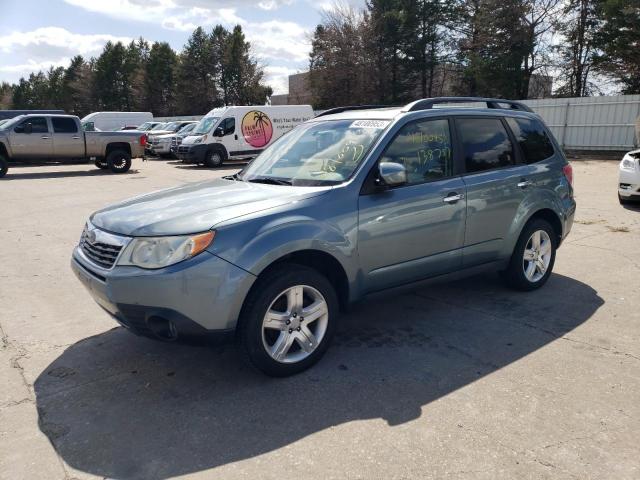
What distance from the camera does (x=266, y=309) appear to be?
10.9ft

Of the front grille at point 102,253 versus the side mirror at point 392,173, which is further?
the side mirror at point 392,173

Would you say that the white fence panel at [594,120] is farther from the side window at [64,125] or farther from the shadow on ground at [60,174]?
the side window at [64,125]

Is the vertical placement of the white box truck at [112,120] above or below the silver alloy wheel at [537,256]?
above

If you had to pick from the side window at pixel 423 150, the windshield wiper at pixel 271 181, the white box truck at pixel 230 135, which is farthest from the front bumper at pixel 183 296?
the white box truck at pixel 230 135

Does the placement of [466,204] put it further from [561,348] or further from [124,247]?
[124,247]

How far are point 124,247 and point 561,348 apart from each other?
3220 mm

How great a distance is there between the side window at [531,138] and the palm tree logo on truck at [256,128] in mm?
16895

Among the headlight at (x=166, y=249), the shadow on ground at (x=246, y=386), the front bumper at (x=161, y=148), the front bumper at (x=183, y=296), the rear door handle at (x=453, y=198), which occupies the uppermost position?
the rear door handle at (x=453, y=198)

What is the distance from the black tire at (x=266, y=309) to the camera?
129 inches

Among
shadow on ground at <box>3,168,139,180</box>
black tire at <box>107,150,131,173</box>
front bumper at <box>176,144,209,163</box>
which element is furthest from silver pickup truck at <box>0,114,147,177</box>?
front bumper at <box>176,144,209,163</box>

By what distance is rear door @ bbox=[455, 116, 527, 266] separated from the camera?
14.8 feet

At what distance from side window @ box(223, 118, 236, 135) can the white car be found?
1456 cm

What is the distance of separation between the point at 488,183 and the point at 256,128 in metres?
17.8

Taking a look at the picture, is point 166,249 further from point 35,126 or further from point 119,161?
point 119,161
